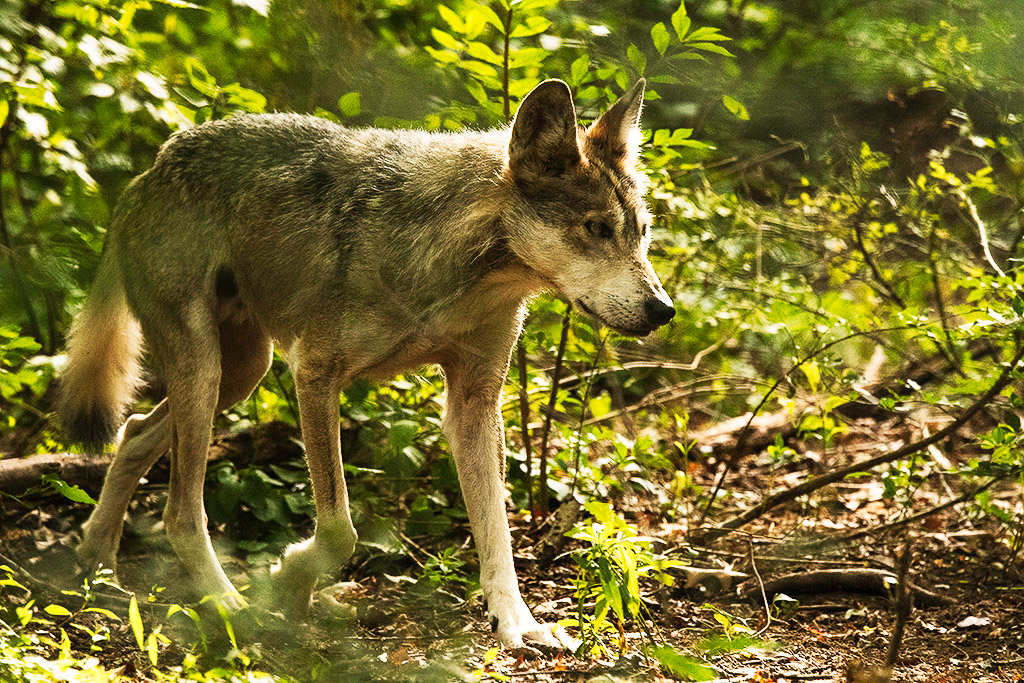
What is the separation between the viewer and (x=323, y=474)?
3.98m

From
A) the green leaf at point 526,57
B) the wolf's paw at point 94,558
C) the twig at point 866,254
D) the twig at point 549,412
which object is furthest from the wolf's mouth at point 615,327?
the twig at point 866,254

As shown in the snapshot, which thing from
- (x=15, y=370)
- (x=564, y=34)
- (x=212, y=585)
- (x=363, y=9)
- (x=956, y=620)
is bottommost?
(x=956, y=620)

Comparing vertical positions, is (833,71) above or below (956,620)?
above

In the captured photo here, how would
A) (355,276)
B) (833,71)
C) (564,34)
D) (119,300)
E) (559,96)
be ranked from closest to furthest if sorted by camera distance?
(559,96)
(355,276)
(119,300)
(564,34)
(833,71)

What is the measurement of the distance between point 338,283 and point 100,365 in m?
1.50

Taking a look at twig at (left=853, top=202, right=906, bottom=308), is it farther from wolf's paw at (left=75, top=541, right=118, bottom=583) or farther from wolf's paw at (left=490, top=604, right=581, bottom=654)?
wolf's paw at (left=75, top=541, right=118, bottom=583)

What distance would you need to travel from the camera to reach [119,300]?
469 centimetres

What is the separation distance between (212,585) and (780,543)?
9.49 feet

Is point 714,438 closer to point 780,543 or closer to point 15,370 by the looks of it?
point 780,543

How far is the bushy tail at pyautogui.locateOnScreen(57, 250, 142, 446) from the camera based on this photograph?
4.57 meters

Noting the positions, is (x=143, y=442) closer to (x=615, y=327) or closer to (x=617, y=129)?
(x=615, y=327)

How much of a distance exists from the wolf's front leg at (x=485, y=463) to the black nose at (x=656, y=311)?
0.81m

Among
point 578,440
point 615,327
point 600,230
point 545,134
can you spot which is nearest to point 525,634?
point 578,440

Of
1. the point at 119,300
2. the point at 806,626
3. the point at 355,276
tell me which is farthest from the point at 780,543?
the point at 119,300
